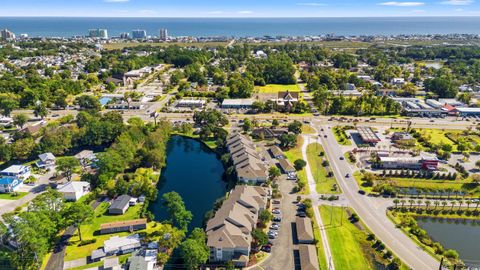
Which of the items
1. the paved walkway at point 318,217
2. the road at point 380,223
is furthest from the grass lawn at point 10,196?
the road at point 380,223

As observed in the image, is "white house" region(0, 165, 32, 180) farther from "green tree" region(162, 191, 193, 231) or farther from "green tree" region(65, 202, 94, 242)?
"green tree" region(162, 191, 193, 231)

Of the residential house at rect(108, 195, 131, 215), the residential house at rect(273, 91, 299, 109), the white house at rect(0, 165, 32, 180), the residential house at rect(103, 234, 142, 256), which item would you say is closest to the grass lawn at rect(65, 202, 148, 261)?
the residential house at rect(108, 195, 131, 215)

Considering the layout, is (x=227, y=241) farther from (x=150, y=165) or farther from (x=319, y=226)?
(x=150, y=165)

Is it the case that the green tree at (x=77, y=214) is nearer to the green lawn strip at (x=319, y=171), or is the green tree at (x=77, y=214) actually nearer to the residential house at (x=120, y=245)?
the residential house at (x=120, y=245)

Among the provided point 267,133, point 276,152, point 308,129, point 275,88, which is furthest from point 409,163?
point 275,88

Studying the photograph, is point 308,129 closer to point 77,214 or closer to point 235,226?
point 235,226
